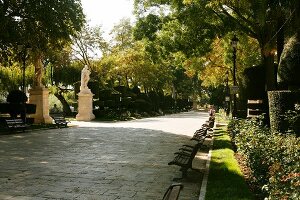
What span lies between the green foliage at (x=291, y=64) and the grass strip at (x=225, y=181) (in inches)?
195

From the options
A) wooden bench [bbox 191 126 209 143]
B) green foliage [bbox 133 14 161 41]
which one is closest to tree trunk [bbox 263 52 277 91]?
wooden bench [bbox 191 126 209 143]

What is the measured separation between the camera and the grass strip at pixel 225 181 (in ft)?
25.0

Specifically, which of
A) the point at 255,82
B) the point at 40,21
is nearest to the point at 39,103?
the point at 40,21

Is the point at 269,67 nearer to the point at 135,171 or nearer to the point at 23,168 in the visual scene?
the point at 135,171

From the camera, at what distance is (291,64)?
1548cm

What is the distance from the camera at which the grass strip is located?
7.63 meters

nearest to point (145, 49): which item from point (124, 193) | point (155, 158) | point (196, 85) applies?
point (155, 158)

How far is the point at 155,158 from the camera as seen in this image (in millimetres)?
12930

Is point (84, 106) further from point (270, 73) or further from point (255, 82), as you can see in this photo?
point (270, 73)

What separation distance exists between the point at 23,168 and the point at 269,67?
13080 mm

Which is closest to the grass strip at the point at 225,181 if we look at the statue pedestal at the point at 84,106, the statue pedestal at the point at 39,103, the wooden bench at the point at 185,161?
the wooden bench at the point at 185,161

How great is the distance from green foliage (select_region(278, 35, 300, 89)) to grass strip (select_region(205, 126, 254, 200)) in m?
4.95

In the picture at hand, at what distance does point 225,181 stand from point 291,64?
8.38 m

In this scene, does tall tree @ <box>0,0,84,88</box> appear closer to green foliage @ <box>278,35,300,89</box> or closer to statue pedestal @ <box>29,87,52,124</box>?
statue pedestal @ <box>29,87,52,124</box>
